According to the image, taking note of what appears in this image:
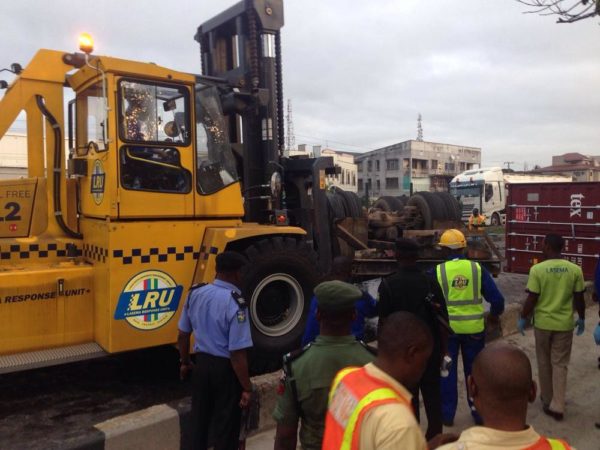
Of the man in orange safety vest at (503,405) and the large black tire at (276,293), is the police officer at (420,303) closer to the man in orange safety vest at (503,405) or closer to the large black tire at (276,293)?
the large black tire at (276,293)

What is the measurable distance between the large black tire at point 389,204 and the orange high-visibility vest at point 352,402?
895 cm

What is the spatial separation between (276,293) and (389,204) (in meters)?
5.60

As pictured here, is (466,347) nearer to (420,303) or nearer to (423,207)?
(420,303)

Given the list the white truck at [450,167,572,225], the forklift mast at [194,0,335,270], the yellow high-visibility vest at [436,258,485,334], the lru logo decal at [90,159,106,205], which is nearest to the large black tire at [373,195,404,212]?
the forklift mast at [194,0,335,270]

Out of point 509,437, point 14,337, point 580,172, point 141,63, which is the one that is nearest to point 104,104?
point 141,63

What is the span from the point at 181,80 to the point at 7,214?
2.02m

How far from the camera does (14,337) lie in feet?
14.4

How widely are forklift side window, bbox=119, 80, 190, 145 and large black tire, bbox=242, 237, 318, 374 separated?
4.43ft

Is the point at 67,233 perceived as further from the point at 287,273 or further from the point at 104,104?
the point at 287,273

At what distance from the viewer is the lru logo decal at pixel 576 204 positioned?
9469mm

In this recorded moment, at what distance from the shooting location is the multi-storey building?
61.1m

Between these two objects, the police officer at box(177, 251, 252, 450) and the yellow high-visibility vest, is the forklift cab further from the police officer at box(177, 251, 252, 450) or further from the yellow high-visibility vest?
the yellow high-visibility vest

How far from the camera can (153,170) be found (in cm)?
484

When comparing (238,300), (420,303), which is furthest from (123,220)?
(420,303)
